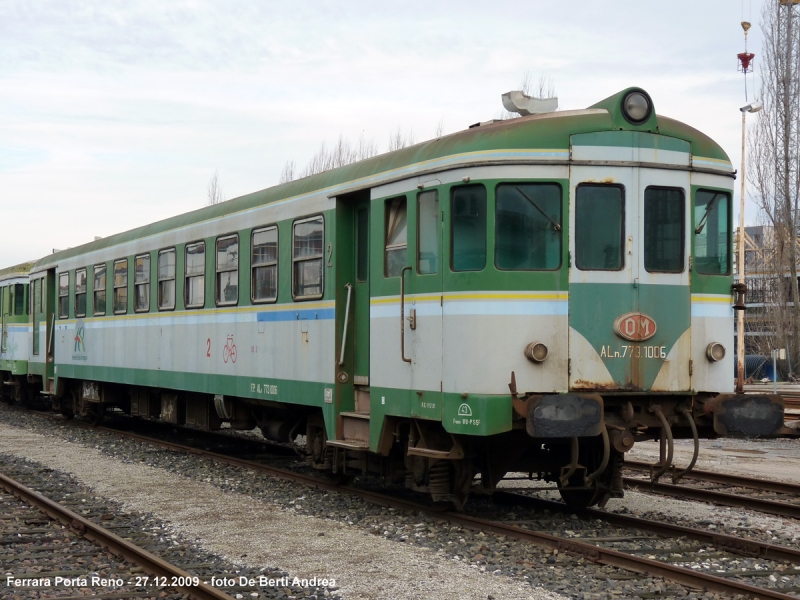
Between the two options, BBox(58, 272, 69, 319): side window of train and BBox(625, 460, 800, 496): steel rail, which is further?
BBox(58, 272, 69, 319): side window of train

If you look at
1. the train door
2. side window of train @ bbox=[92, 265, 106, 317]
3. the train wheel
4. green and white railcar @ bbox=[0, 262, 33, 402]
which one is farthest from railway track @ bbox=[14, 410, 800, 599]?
green and white railcar @ bbox=[0, 262, 33, 402]

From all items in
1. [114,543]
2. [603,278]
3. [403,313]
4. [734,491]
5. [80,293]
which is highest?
[80,293]

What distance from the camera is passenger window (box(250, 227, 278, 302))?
1168cm

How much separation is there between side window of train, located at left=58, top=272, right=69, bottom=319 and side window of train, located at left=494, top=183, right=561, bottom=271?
1370cm

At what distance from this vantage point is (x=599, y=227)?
8.55 meters

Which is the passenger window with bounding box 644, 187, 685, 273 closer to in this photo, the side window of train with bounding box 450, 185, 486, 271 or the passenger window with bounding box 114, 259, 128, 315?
the side window of train with bounding box 450, 185, 486, 271

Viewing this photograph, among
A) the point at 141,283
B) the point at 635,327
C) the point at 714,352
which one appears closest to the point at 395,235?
the point at 635,327

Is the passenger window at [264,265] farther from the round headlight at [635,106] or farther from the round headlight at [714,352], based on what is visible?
the round headlight at [714,352]

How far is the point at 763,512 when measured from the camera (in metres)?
9.86

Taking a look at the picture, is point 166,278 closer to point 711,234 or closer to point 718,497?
point 718,497

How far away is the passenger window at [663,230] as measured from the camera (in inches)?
340

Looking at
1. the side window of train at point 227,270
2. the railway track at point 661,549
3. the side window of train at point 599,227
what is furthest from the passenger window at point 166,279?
the side window of train at point 599,227

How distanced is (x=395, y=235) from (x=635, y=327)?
2.41 meters

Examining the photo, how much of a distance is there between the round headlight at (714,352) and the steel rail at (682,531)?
57.5 inches
